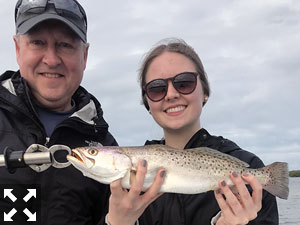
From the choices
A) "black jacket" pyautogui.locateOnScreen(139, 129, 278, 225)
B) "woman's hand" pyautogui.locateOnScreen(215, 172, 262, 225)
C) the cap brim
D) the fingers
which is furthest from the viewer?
the cap brim

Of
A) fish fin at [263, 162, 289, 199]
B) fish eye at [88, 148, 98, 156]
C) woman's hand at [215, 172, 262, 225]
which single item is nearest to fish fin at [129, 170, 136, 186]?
fish eye at [88, 148, 98, 156]

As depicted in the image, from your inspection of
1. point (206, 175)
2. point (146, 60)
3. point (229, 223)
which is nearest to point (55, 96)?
point (146, 60)

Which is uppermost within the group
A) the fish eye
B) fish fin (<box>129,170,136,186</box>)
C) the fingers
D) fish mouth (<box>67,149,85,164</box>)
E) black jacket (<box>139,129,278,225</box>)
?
the fish eye

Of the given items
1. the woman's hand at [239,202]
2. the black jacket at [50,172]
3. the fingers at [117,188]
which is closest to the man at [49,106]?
the black jacket at [50,172]

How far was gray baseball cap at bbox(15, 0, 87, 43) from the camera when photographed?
5.02m

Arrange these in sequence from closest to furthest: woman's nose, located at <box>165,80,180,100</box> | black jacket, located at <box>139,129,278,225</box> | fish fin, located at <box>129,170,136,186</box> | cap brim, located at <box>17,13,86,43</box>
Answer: fish fin, located at <box>129,170,136,186</box> < black jacket, located at <box>139,129,278,225</box> < cap brim, located at <box>17,13,86,43</box> < woman's nose, located at <box>165,80,180,100</box>

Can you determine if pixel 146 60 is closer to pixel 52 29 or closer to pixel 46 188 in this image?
pixel 52 29

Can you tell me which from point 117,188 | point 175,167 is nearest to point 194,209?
point 175,167

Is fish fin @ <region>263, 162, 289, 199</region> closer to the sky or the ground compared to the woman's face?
closer to the ground

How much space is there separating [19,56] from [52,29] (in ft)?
2.21

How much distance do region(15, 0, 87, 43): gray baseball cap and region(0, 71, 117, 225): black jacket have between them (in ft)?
2.72

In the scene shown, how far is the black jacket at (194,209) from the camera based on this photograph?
4777 millimetres

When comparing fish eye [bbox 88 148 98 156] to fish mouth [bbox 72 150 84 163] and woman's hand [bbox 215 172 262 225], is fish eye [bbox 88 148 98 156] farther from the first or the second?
woman's hand [bbox 215 172 262 225]

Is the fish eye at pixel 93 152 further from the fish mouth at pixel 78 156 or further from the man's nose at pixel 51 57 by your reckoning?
the man's nose at pixel 51 57
